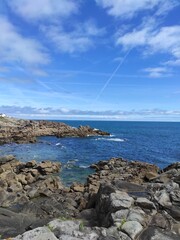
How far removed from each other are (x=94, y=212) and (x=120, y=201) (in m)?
3.58

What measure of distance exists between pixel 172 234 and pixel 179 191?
4.84 metres

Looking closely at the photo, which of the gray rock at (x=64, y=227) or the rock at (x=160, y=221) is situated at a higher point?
the gray rock at (x=64, y=227)

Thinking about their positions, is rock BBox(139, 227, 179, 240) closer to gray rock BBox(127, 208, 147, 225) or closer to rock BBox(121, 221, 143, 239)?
rock BBox(121, 221, 143, 239)

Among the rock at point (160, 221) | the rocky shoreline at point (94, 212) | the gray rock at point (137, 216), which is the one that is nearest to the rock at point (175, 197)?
the rocky shoreline at point (94, 212)

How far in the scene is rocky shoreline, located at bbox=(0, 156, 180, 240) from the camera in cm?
1402

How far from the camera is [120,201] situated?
17.4 metres

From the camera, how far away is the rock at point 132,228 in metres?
14.1

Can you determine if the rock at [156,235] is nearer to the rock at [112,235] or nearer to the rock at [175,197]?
the rock at [112,235]

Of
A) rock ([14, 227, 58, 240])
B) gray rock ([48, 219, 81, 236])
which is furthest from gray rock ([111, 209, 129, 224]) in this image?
rock ([14, 227, 58, 240])

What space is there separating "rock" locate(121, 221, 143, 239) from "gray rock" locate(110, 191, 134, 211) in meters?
1.98

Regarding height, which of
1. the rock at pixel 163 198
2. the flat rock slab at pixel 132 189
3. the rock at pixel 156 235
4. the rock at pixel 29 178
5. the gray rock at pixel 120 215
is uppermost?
the rock at pixel 163 198

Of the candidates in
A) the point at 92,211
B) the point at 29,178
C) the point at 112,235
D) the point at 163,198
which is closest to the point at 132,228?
the point at 112,235

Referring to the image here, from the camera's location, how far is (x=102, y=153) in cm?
6769

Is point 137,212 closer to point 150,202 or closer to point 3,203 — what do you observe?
point 150,202
